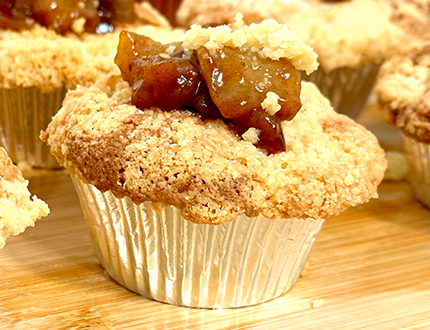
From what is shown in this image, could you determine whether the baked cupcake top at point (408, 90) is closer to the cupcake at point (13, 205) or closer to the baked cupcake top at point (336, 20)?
the baked cupcake top at point (336, 20)

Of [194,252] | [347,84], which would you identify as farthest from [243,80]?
[347,84]

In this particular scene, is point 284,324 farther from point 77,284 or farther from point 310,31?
point 310,31

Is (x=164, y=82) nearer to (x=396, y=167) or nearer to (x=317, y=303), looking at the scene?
(x=317, y=303)

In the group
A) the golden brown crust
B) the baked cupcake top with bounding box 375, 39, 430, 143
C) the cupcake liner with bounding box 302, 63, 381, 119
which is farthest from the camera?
the cupcake liner with bounding box 302, 63, 381, 119

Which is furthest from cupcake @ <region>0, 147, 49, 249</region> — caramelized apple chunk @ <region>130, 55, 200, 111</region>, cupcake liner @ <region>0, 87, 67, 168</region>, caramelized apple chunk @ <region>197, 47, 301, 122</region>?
cupcake liner @ <region>0, 87, 67, 168</region>

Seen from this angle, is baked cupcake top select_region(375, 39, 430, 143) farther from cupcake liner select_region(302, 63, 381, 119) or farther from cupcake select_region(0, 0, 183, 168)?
cupcake select_region(0, 0, 183, 168)

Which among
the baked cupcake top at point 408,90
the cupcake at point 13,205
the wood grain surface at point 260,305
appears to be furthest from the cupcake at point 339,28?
the cupcake at point 13,205

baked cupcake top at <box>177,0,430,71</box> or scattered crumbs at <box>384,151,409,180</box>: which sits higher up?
baked cupcake top at <box>177,0,430,71</box>

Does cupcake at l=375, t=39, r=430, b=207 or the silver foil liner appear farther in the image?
cupcake at l=375, t=39, r=430, b=207
